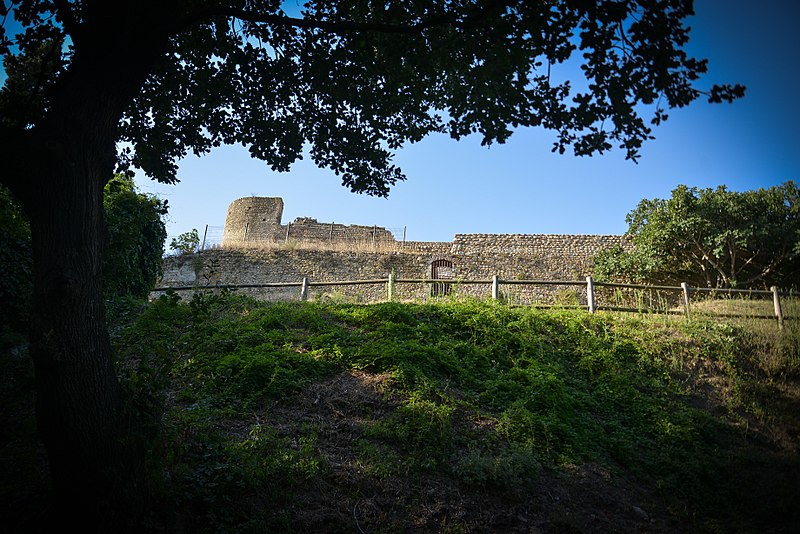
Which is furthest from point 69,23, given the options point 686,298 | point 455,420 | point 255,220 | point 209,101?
point 255,220

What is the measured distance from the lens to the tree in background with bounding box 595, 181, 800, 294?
1522cm

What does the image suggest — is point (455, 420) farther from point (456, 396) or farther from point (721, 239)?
point (721, 239)

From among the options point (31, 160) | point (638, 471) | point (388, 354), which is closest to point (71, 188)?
point (31, 160)

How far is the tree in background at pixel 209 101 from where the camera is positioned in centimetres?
302

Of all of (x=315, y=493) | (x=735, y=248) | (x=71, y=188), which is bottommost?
(x=315, y=493)

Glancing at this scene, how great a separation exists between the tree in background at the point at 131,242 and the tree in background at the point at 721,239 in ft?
52.4

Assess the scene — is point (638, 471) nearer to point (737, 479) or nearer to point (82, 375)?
point (737, 479)

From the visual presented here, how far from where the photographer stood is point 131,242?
10195mm

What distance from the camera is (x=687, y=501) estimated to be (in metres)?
5.15

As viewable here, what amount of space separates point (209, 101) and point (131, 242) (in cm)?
621

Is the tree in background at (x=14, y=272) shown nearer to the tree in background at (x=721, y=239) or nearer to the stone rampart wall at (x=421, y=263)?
the stone rampart wall at (x=421, y=263)

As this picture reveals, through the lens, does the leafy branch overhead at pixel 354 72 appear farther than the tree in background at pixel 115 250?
→ No

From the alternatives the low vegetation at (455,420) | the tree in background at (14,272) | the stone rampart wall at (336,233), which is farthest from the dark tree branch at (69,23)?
the stone rampart wall at (336,233)

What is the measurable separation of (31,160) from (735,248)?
18778mm
